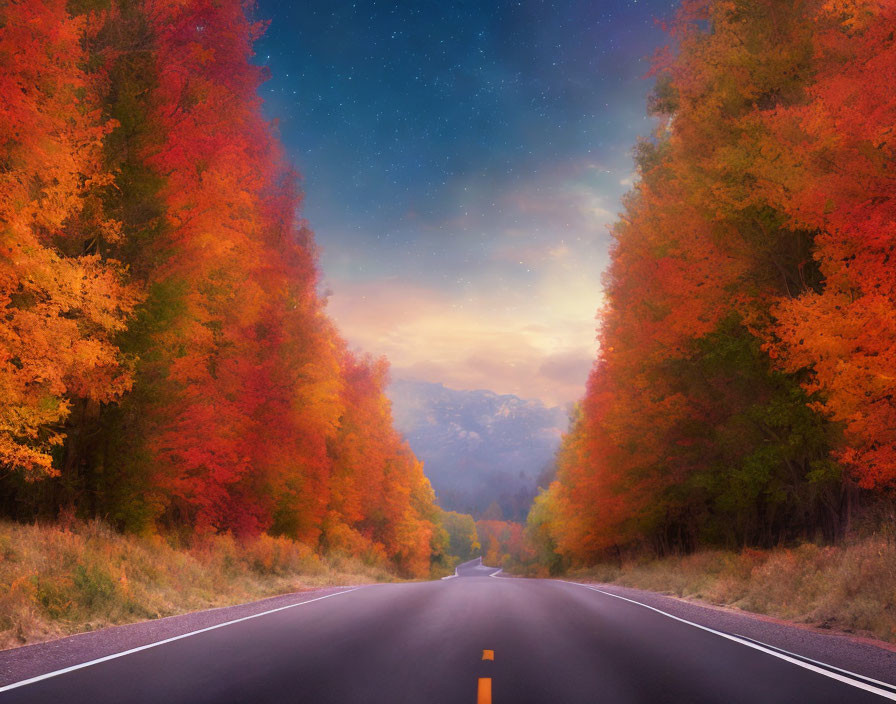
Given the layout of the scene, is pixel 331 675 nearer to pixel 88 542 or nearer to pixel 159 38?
pixel 88 542

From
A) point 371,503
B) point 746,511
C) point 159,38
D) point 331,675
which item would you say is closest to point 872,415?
point 331,675

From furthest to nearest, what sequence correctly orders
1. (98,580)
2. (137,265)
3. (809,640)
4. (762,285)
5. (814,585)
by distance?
(762,285)
(137,265)
(814,585)
(98,580)
(809,640)

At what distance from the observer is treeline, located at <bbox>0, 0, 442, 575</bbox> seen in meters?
11.0

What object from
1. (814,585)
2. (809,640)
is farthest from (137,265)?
(814,585)

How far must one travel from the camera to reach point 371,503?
47.7 m

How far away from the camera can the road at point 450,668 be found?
6.15 metres

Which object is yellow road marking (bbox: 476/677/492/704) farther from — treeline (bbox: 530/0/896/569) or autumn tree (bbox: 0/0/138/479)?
treeline (bbox: 530/0/896/569)

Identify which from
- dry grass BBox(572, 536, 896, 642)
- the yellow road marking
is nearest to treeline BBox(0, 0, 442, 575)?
the yellow road marking

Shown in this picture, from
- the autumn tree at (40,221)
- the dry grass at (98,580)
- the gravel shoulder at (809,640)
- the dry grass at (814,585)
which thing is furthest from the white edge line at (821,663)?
the autumn tree at (40,221)

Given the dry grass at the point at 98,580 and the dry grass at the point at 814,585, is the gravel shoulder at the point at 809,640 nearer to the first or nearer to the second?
the dry grass at the point at 814,585

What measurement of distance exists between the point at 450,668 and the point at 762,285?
13.5m

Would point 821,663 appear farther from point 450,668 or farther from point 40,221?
point 40,221

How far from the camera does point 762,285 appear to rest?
55.5ft

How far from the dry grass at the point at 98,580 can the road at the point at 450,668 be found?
2.44 meters
